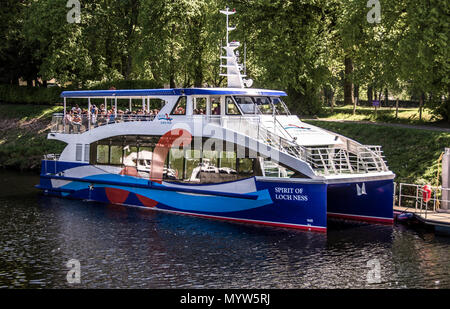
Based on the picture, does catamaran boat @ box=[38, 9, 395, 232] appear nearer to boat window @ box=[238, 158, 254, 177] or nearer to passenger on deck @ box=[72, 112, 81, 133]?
boat window @ box=[238, 158, 254, 177]

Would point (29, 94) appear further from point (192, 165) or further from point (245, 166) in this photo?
point (245, 166)

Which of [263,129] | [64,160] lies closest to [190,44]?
[64,160]

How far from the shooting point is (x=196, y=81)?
5500 centimetres

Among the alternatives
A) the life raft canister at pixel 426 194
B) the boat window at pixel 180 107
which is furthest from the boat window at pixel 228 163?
the life raft canister at pixel 426 194

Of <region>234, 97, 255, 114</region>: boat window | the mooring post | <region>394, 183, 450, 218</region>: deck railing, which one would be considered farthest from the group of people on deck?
the mooring post

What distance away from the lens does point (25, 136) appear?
52594 mm

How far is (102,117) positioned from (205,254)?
1276cm

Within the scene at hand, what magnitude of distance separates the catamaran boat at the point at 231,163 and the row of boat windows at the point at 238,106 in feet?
0.15

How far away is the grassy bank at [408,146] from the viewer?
29172 mm

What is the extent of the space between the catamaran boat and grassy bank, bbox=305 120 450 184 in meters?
3.55

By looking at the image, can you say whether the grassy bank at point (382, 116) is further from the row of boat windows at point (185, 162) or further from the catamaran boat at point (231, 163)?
the row of boat windows at point (185, 162)

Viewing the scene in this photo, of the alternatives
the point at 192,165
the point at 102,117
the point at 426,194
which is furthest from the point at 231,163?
the point at 102,117

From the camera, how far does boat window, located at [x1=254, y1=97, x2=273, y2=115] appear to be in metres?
27.0

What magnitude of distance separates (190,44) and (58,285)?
1474 inches
